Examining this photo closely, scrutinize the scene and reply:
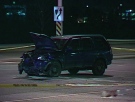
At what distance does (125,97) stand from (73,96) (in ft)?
4.50

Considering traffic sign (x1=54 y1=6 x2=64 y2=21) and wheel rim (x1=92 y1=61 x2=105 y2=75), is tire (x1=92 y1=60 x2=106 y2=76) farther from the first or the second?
traffic sign (x1=54 y1=6 x2=64 y2=21)

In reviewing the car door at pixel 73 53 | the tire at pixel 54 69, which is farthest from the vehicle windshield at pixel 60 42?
the tire at pixel 54 69

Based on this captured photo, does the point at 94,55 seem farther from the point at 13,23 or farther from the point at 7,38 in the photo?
the point at 13,23

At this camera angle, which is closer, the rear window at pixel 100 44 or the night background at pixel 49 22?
the rear window at pixel 100 44

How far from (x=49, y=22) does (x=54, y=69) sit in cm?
5084

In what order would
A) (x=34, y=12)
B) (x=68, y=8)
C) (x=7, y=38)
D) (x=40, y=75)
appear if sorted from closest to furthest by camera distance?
(x=40, y=75) < (x=7, y=38) < (x=34, y=12) < (x=68, y=8)

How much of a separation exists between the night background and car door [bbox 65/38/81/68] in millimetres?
38607

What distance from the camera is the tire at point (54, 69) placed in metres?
17.4

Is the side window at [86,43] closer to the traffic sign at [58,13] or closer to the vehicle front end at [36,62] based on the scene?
the vehicle front end at [36,62]

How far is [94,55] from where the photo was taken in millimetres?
18594

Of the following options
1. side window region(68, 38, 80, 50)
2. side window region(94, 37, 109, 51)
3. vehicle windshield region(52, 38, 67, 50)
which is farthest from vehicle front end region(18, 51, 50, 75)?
side window region(94, 37, 109, 51)

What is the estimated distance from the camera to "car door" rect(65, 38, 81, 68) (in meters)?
17.9

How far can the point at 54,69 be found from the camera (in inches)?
689

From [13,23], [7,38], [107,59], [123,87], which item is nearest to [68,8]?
[13,23]
